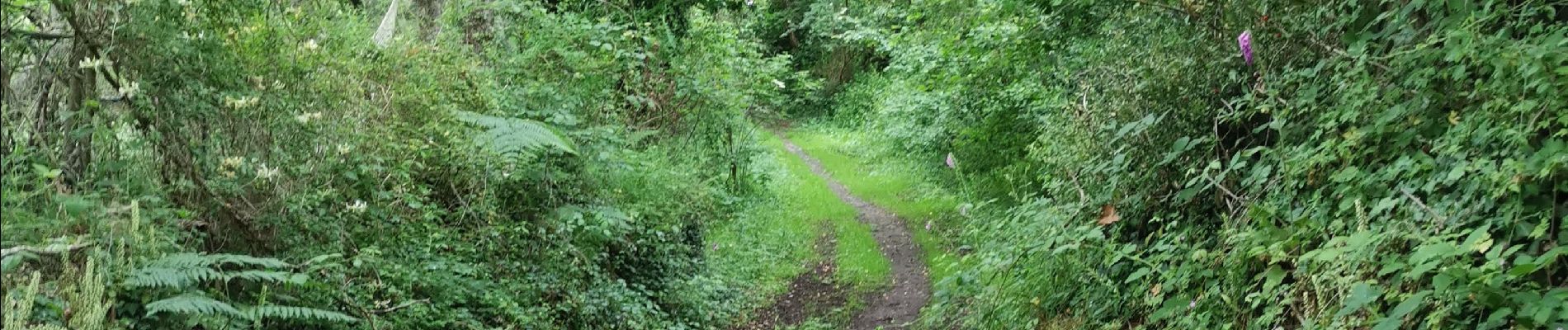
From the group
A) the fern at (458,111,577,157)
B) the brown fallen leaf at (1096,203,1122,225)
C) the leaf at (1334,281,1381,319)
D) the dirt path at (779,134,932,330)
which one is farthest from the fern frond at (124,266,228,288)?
the dirt path at (779,134,932,330)

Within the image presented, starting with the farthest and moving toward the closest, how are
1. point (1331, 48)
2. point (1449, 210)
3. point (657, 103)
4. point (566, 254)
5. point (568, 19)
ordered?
1. point (657, 103)
2. point (568, 19)
3. point (566, 254)
4. point (1331, 48)
5. point (1449, 210)

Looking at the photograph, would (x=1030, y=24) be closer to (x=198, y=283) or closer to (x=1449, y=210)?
(x=1449, y=210)

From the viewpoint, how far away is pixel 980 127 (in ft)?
39.7

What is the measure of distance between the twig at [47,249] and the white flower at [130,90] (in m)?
0.60

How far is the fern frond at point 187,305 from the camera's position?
2980 millimetres

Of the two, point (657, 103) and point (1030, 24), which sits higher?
point (1030, 24)

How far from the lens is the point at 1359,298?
3096mm

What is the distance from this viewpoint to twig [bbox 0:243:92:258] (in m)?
2.60

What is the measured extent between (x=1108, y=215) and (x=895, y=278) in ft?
21.4

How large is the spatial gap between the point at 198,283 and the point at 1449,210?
14.6 ft

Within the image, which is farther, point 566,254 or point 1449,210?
point 566,254

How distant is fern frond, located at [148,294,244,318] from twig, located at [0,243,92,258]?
10.5 inches

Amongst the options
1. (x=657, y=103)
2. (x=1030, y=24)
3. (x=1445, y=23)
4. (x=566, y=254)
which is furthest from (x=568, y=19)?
(x=1445, y=23)

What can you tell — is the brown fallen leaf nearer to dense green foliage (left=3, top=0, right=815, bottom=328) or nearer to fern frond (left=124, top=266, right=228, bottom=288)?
dense green foliage (left=3, top=0, right=815, bottom=328)
